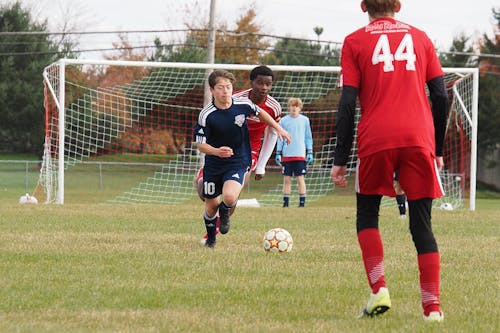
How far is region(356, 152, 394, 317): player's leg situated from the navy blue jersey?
366cm

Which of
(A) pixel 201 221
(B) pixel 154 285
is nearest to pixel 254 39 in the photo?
(A) pixel 201 221

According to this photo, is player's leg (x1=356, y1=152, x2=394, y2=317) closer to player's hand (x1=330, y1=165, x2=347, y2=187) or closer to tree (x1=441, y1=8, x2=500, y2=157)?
player's hand (x1=330, y1=165, x2=347, y2=187)

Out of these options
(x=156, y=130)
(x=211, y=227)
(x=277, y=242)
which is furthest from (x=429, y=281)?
(x=156, y=130)

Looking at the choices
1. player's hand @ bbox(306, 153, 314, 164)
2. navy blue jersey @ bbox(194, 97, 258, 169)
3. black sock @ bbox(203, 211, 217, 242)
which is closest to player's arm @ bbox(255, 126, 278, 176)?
navy blue jersey @ bbox(194, 97, 258, 169)

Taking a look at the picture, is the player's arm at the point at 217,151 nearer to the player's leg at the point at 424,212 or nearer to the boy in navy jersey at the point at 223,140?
the boy in navy jersey at the point at 223,140

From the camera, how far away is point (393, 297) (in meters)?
5.99

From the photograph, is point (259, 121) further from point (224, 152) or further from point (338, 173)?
point (338, 173)

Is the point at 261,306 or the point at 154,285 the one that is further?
the point at 154,285

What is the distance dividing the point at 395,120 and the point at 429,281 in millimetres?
905

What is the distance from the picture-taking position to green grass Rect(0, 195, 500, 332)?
5070mm

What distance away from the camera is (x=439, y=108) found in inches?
205

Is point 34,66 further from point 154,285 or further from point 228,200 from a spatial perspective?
point 154,285

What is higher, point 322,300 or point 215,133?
point 215,133

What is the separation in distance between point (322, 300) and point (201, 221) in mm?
6729
